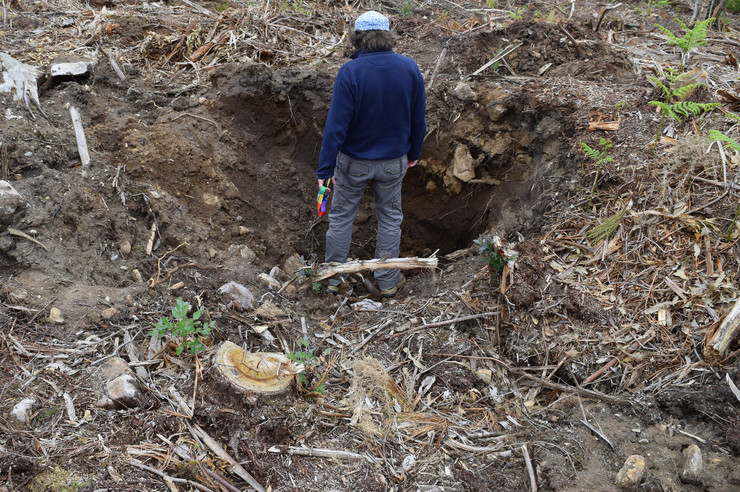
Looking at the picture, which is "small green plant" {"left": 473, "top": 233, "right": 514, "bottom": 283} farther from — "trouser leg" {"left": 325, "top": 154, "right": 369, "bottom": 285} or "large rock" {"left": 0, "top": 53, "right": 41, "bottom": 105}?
"large rock" {"left": 0, "top": 53, "right": 41, "bottom": 105}

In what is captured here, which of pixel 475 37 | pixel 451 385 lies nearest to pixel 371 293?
pixel 451 385

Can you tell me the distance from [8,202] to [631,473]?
3985 mm

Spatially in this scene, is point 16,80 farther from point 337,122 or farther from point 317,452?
point 317,452

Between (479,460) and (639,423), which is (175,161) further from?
(639,423)

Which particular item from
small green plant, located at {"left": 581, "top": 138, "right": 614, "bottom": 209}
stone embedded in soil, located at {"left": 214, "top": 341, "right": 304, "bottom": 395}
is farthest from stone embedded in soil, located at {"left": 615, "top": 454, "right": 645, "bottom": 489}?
small green plant, located at {"left": 581, "top": 138, "right": 614, "bottom": 209}

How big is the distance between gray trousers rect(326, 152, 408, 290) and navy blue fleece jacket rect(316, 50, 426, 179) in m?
0.11

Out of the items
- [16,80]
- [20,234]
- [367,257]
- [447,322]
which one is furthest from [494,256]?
[16,80]

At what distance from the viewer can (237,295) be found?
3.56 meters

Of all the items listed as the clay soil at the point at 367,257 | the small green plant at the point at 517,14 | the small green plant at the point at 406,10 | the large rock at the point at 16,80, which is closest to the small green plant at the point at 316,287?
the clay soil at the point at 367,257

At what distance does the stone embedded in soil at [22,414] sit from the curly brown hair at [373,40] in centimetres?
319

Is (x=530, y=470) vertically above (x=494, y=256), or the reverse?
(x=494, y=256)

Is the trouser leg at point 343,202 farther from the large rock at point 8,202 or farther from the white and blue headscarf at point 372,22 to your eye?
the large rock at point 8,202

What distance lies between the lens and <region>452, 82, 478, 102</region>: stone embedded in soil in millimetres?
5562

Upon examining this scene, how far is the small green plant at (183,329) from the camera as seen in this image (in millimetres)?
2854
